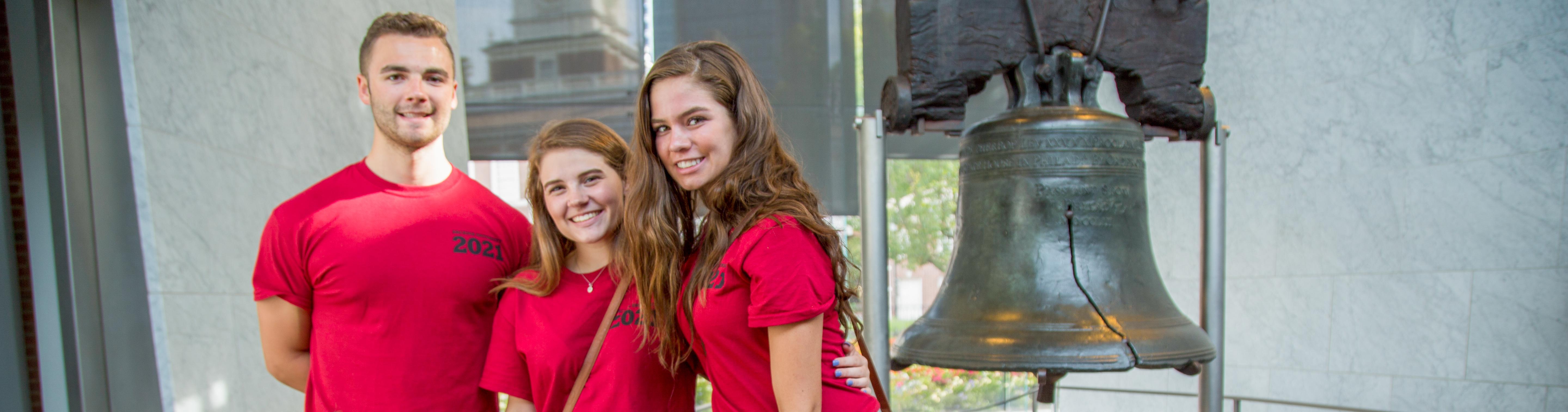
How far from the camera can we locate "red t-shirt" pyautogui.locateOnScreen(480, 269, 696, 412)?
1.85 meters

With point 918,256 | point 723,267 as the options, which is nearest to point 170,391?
point 723,267

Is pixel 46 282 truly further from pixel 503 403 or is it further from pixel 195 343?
pixel 503 403

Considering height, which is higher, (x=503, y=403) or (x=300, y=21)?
(x=300, y=21)

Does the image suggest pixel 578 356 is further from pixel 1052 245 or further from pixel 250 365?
pixel 250 365

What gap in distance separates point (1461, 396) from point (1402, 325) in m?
0.31

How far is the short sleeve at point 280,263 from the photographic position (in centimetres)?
193

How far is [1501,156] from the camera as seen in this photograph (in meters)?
3.17

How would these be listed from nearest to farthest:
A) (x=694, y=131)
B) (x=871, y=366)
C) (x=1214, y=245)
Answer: (x=694, y=131) < (x=871, y=366) < (x=1214, y=245)

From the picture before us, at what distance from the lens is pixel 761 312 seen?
57.7 inches

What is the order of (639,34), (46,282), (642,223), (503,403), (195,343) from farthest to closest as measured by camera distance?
(503,403)
(639,34)
(195,343)
(46,282)
(642,223)

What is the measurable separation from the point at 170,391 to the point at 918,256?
8810 mm

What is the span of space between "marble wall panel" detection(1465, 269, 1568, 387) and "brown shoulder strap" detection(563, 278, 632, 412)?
3.01 metres

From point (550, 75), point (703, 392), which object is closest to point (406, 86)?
point (550, 75)

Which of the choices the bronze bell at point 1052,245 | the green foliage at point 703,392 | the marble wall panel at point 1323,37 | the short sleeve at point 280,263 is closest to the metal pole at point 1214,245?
the bronze bell at point 1052,245
